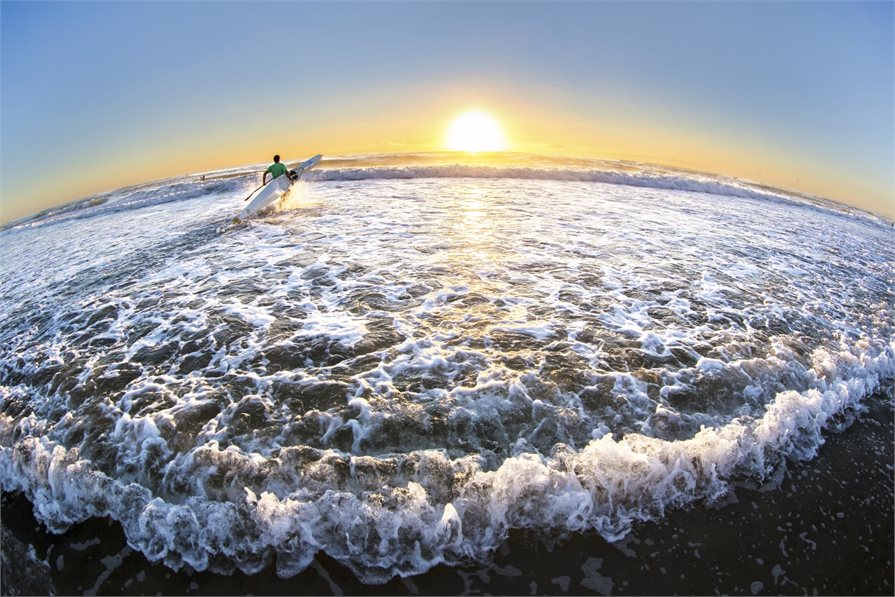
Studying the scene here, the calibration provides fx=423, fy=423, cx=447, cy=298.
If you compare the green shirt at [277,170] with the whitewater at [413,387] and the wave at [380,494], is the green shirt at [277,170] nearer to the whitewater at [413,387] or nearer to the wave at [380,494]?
the whitewater at [413,387]

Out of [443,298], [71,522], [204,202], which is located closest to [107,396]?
[71,522]

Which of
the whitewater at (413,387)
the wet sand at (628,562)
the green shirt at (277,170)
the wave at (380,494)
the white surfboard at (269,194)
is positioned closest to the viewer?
the wet sand at (628,562)

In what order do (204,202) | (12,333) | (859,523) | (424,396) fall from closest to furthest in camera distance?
1. (859,523)
2. (424,396)
3. (12,333)
4. (204,202)

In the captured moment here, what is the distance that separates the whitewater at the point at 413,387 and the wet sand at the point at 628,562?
111mm

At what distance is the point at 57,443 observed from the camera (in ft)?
13.8

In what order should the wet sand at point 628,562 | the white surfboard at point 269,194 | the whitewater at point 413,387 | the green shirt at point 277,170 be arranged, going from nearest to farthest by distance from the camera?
the wet sand at point 628,562 < the whitewater at point 413,387 < the white surfboard at point 269,194 < the green shirt at point 277,170

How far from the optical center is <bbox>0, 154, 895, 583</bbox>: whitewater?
3414 mm

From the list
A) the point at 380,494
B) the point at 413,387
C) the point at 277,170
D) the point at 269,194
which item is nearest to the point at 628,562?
the point at 380,494

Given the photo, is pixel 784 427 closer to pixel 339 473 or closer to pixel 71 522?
pixel 339 473

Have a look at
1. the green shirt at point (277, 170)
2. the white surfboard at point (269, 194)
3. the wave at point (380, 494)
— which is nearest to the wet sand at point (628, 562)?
the wave at point (380, 494)

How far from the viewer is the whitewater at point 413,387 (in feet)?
11.2

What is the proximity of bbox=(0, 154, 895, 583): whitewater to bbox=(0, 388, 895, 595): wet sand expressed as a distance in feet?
0.36

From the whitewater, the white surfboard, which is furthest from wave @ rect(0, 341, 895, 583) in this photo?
the white surfboard

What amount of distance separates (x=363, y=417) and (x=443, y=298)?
3.02m
